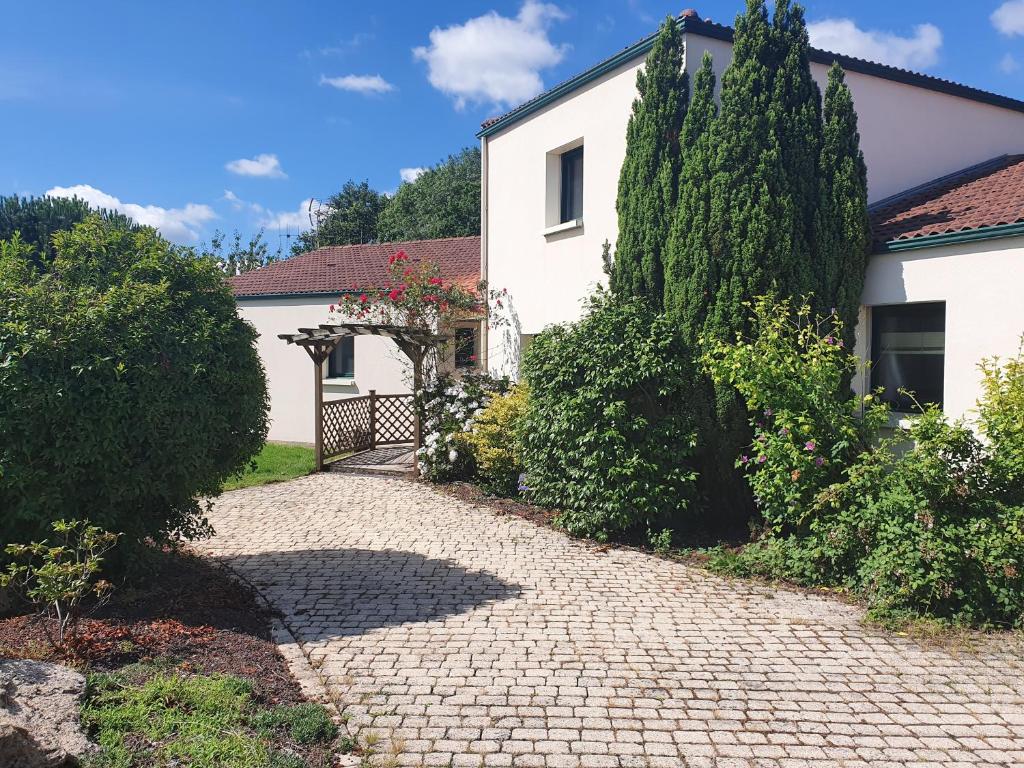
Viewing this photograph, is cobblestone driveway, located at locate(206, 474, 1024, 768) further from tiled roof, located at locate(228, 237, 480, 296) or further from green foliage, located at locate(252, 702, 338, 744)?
tiled roof, located at locate(228, 237, 480, 296)

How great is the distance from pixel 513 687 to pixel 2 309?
4.43 m

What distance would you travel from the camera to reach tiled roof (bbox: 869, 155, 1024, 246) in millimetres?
7602

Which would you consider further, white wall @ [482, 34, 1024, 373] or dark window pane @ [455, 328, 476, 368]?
dark window pane @ [455, 328, 476, 368]

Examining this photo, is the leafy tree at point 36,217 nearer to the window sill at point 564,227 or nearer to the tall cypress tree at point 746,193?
the window sill at point 564,227

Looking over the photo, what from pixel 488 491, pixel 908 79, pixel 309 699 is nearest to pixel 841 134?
pixel 908 79

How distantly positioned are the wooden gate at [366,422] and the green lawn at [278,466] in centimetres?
67

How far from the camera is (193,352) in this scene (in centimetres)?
557

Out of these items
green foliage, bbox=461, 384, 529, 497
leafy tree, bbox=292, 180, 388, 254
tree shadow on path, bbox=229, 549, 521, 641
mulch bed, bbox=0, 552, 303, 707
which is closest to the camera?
mulch bed, bbox=0, 552, 303, 707

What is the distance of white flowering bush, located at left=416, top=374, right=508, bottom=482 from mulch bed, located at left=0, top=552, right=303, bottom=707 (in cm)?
568

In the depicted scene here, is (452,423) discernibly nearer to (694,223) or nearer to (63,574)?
(694,223)

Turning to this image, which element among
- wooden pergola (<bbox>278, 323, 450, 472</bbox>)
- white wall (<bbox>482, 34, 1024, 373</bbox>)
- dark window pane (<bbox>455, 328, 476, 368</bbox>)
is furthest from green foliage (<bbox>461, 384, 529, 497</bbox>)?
dark window pane (<bbox>455, 328, 476, 368</bbox>)

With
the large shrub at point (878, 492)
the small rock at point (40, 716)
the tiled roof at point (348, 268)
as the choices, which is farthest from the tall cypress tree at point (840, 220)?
the tiled roof at point (348, 268)

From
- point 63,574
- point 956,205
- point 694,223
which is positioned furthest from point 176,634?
point 956,205

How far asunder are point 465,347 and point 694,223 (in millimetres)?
8442
